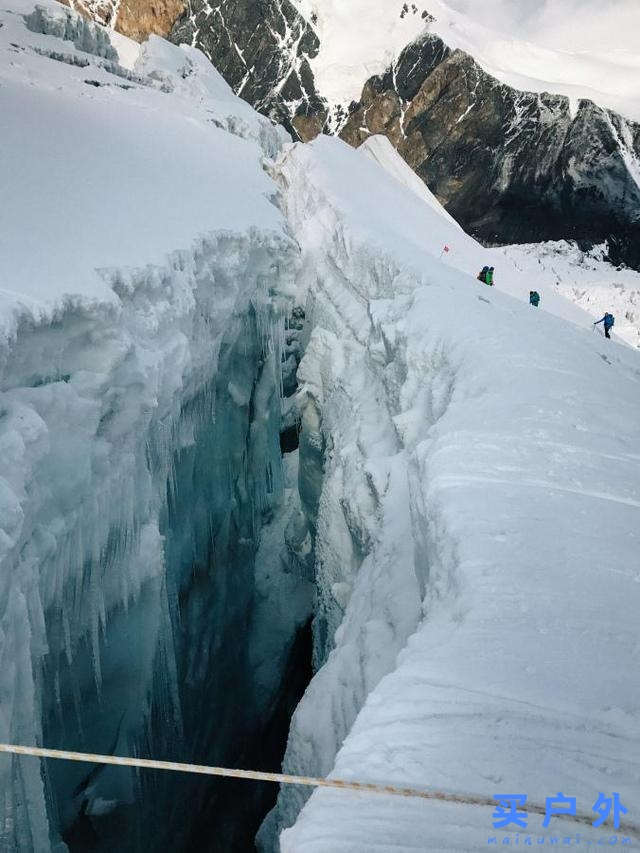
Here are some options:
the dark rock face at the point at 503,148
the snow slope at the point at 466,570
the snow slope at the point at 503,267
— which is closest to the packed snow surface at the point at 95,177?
the snow slope at the point at 466,570

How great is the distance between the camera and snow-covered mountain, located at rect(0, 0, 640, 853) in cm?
192

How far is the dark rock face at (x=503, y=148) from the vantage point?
25875 millimetres

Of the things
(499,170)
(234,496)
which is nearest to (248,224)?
(234,496)

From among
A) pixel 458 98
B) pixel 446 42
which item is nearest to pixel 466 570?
pixel 458 98

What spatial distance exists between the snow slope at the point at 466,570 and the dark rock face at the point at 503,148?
23262 mm

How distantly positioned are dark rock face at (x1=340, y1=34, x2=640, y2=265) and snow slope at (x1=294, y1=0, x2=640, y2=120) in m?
0.87


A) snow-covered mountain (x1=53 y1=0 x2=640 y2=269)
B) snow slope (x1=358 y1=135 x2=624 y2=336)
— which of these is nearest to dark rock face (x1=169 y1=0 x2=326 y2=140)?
snow-covered mountain (x1=53 y1=0 x2=640 y2=269)

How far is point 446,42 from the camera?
3031 cm

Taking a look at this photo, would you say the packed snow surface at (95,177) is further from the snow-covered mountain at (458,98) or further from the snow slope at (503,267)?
the snow-covered mountain at (458,98)

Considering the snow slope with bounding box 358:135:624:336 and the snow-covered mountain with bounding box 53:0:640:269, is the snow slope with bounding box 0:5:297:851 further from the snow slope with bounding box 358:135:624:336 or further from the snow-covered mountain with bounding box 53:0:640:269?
the snow-covered mountain with bounding box 53:0:640:269

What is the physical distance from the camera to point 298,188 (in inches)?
450

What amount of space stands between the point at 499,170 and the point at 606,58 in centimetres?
744

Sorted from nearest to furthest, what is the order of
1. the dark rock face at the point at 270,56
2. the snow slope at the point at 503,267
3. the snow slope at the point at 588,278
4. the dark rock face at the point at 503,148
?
the snow slope at the point at 503,267 < the snow slope at the point at 588,278 < the dark rock face at the point at 503,148 < the dark rock face at the point at 270,56

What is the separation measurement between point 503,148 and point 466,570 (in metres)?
31.3
